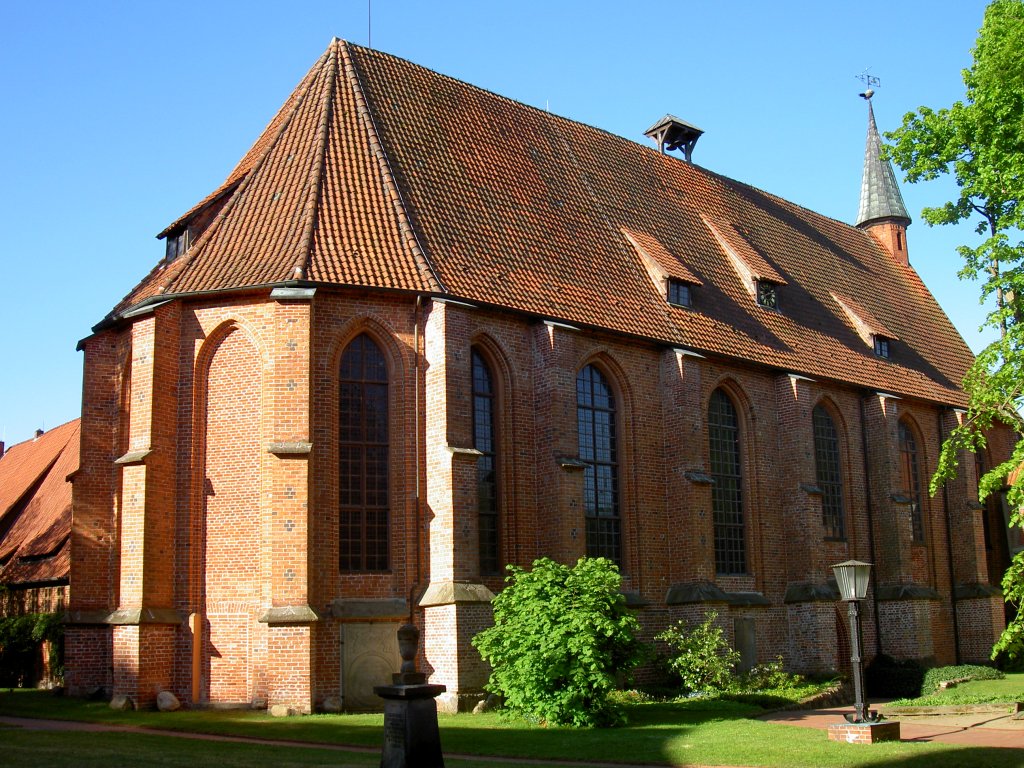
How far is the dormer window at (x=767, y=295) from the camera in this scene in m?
31.1

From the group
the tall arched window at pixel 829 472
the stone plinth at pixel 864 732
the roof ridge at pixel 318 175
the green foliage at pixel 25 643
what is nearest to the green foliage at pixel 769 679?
the tall arched window at pixel 829 472

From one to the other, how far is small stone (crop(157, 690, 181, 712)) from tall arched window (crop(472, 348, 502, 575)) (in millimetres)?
6400

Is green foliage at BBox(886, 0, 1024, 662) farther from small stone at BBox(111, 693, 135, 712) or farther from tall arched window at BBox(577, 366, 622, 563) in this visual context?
small stone at BBox(111, 693, 135, 712)

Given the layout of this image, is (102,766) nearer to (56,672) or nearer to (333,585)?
(333,585)

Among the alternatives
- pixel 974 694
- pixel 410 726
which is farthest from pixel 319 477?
pixel 974 694

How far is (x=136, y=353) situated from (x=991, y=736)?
1685 cm

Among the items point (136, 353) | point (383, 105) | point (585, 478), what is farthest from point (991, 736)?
point (383, 105)

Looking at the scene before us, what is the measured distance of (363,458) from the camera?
21.5 meters

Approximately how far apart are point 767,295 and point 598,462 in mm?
9243

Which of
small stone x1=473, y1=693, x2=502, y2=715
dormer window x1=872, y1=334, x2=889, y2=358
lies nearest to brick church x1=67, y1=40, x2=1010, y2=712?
small stone x1=473, y1=693, x2=502, y2=715

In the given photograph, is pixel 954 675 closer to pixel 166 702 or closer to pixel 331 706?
pixel 331 706

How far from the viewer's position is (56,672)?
27469 mm

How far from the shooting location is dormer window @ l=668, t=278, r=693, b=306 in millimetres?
27938

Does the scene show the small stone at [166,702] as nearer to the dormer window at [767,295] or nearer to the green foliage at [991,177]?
the green foliage at [991,177]
